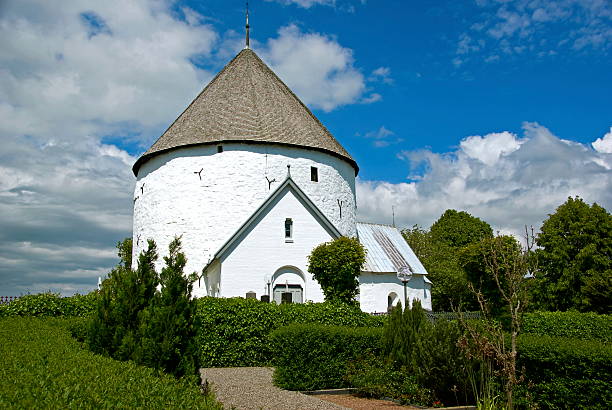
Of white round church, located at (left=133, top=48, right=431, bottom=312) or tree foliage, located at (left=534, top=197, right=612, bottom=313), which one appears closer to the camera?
→ white round church, located at (left=133, top=48, right=431, bottom=312)

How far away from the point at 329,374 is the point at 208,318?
460 cm

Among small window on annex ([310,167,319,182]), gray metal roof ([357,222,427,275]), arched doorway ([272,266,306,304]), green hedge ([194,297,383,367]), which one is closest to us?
green hedge ([194,297,383,367])

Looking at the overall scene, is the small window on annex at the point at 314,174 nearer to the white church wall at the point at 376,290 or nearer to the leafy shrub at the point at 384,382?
the white church wall at the point at 376,290

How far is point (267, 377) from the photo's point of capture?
12.2 metres

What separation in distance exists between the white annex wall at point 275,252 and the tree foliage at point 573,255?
1597 cm

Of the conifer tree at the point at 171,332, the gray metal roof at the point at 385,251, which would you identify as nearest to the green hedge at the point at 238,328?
the conifer tree at the point at 171,332

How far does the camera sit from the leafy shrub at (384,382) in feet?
30.3

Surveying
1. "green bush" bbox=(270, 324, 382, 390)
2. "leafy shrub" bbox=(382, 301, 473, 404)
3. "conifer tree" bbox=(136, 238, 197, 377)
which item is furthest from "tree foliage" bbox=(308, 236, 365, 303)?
"conifer tree" bbox=(136, 238, 197, 377)

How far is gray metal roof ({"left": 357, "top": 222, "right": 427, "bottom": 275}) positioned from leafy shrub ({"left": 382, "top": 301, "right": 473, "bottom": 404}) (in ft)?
50.6

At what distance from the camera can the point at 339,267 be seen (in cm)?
1817

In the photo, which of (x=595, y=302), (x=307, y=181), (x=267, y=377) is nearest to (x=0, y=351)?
(x=267, y=377)

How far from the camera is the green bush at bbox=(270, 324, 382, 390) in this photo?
10633mm

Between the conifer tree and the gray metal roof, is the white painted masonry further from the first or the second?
the conifer tree

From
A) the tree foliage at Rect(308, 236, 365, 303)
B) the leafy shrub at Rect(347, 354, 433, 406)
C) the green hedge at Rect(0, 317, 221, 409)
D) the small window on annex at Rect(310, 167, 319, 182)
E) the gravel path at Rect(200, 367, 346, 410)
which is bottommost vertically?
the gravel path at Rect(200, 367, 346, 410)
